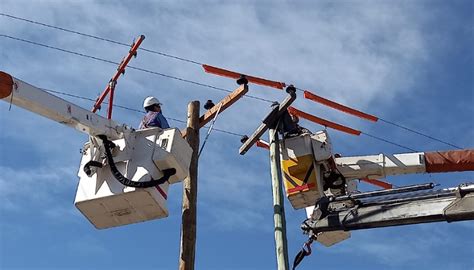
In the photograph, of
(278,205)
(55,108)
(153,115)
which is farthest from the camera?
(153,115)

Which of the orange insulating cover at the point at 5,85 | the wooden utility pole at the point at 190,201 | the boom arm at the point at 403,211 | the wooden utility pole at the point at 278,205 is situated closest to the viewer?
the boom arm at the point at 403,211

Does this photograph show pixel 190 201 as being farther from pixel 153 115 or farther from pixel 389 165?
pixel 389 165

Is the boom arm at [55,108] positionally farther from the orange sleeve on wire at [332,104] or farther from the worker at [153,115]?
the orange sleeve on wire at [332,104]

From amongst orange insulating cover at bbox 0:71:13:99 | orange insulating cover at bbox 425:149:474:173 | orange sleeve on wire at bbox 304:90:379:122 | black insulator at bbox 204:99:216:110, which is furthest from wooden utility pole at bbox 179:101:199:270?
orange insulating cover at bbox 425:149:474:173

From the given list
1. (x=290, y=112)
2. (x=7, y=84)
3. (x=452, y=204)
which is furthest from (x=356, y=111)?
(x=7, y=84)

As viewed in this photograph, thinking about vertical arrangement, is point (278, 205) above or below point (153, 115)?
below

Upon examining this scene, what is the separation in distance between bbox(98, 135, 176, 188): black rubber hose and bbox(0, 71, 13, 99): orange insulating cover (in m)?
1.26

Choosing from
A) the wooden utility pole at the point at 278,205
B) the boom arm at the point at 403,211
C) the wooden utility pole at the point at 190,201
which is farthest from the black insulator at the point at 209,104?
the boom arm at the point at 403,211

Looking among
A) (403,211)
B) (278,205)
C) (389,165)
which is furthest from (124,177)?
(389,165)

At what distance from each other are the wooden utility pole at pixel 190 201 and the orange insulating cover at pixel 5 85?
2797mm

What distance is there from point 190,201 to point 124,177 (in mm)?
1526

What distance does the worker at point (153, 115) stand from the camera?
9.95 metres

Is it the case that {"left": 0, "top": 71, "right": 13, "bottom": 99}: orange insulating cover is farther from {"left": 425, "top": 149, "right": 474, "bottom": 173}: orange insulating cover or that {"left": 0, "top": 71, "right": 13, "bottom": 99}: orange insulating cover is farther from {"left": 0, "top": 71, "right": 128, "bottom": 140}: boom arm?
{"left": 425, "top": 149, "right": 474, "bottom": 173}: orange insulating cover

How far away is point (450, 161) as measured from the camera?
34.6ft
